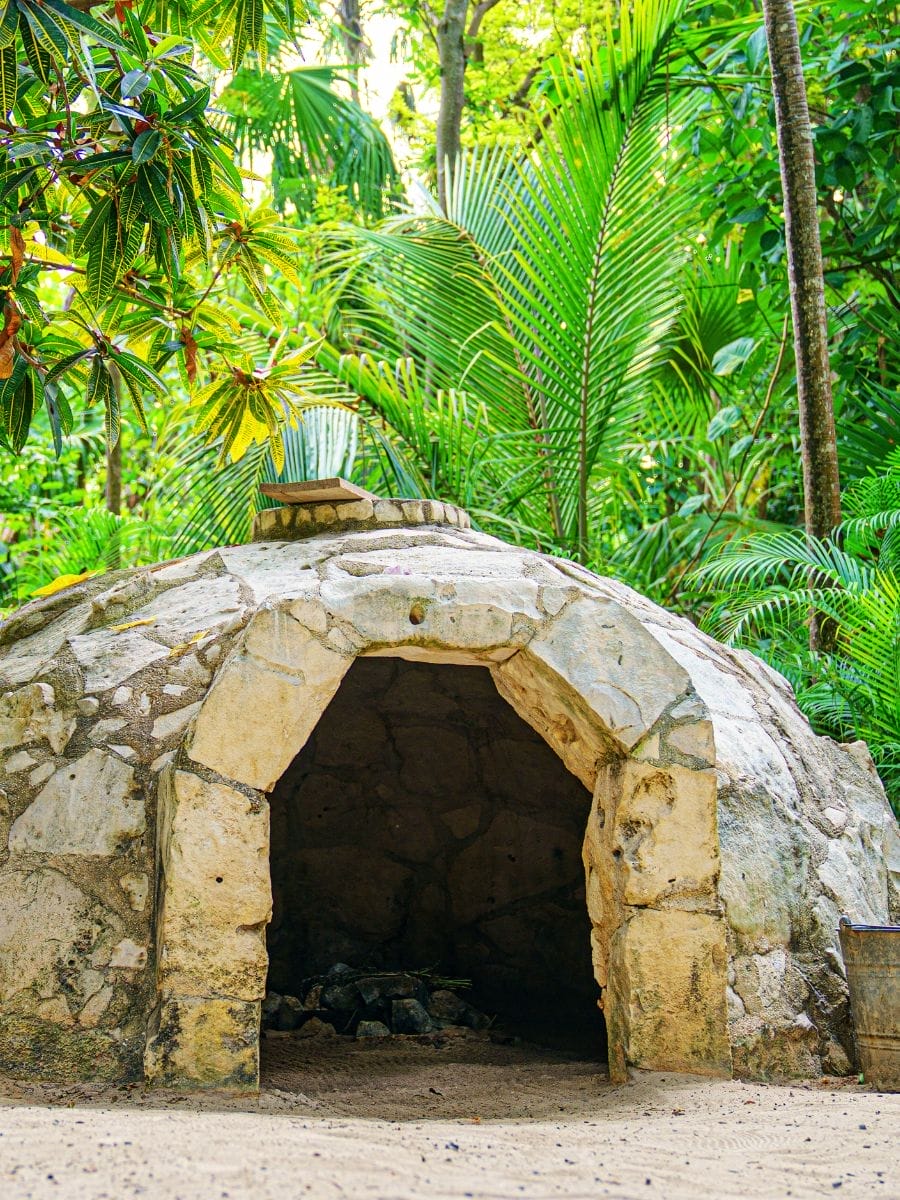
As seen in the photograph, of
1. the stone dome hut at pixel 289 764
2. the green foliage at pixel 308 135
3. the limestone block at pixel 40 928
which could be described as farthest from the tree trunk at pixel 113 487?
the limestone block at pixel 40 928

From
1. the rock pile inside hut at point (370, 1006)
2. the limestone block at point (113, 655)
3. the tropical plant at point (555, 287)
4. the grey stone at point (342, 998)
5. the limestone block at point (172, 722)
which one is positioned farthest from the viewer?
the tropical plant at point (555, 287)

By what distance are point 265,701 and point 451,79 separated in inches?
254

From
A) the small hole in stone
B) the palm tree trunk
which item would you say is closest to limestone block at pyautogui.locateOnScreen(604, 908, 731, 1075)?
the small hole in stone

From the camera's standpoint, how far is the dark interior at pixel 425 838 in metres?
5.19

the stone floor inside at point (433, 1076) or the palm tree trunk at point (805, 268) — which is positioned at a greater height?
the palm tree trunk at point (805, 268)

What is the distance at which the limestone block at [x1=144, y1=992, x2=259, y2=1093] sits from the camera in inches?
119

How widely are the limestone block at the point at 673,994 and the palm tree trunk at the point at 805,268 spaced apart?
8.40ft

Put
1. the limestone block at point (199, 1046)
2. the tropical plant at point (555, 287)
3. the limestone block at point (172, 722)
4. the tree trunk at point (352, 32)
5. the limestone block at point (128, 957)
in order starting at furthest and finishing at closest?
the tree trunk at point (352, 32) → the tropical plant at point (555, 287) → the limestone block at point (172, 722) → the limestone block at point (128, 957) → the limestone block at point (199, 1046)

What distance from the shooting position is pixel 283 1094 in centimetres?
320

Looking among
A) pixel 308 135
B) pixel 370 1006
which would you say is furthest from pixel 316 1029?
pixel 308 135

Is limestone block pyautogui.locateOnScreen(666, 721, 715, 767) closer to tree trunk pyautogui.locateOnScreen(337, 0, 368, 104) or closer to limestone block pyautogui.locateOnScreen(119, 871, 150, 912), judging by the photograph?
limestone block pyautogui.locateOnScreen(119, 871, 150, 912)

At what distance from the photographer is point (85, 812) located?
3.45m

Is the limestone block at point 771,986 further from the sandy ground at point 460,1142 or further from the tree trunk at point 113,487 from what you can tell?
the tree trunk at point 113,487

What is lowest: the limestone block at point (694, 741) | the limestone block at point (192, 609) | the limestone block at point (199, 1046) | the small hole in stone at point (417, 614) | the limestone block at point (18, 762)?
the limestone block at point (199, 1046)
